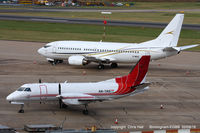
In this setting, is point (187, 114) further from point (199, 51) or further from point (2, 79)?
point (199, 51)

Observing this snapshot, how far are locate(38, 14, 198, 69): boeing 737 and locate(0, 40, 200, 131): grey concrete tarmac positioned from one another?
1.61 m

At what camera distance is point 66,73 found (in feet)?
177

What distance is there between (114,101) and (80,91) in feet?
21.0

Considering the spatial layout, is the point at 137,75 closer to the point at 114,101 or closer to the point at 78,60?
the point at 114,101

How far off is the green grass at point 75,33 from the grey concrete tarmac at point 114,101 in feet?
55.8

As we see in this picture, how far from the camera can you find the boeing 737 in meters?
55.0

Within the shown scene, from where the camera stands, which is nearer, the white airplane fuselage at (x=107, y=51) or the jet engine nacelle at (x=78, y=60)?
the white airplane fuselage at (x=107, y=51)

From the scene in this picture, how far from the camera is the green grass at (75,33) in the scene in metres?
84.6

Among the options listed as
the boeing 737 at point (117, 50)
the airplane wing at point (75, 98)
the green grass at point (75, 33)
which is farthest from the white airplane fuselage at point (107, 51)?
the green grass at point (75, 33)

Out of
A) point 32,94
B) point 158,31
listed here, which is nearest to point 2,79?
point 32,94

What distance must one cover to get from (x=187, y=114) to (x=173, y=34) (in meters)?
21.0

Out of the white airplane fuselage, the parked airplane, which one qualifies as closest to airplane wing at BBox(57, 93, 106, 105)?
the parked airplane

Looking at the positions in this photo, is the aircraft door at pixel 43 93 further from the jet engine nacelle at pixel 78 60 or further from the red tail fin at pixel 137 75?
the jet engine nacelle at pixel 78 60

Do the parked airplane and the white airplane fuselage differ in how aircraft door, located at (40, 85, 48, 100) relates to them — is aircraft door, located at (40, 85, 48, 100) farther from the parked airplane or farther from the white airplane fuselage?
the white airplane fuselage
